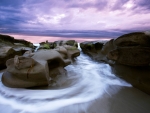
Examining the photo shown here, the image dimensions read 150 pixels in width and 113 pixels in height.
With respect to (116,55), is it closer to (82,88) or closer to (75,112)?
(82,88)

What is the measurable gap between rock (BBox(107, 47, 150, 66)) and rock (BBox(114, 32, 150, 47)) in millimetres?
152

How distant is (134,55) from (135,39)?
575 mm

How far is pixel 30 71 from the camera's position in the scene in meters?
3.91

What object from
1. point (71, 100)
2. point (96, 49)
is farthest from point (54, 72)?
point (96, 49)

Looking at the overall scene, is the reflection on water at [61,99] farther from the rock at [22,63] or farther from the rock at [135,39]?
the rock at [135,39]

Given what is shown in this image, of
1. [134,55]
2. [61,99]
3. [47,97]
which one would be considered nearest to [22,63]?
[47,97]

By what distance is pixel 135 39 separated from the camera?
411 cm

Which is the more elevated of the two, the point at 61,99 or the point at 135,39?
the point at 135,39

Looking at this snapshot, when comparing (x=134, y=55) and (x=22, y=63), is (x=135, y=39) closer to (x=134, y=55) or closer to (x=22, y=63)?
(x=134, y=55)

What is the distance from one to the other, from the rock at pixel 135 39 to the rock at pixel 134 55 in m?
0.15

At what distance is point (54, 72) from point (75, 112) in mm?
3038

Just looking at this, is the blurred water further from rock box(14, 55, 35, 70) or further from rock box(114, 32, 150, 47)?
rock box(114, 32, 150, 47)

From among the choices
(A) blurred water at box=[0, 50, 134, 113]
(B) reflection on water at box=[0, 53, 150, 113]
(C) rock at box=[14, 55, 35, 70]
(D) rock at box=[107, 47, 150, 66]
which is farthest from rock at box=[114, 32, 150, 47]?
(C) rock at box=[14, 55, 35, 70]

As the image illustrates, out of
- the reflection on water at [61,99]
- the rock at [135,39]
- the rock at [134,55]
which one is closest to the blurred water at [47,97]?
the reflection on water at [61,99]
